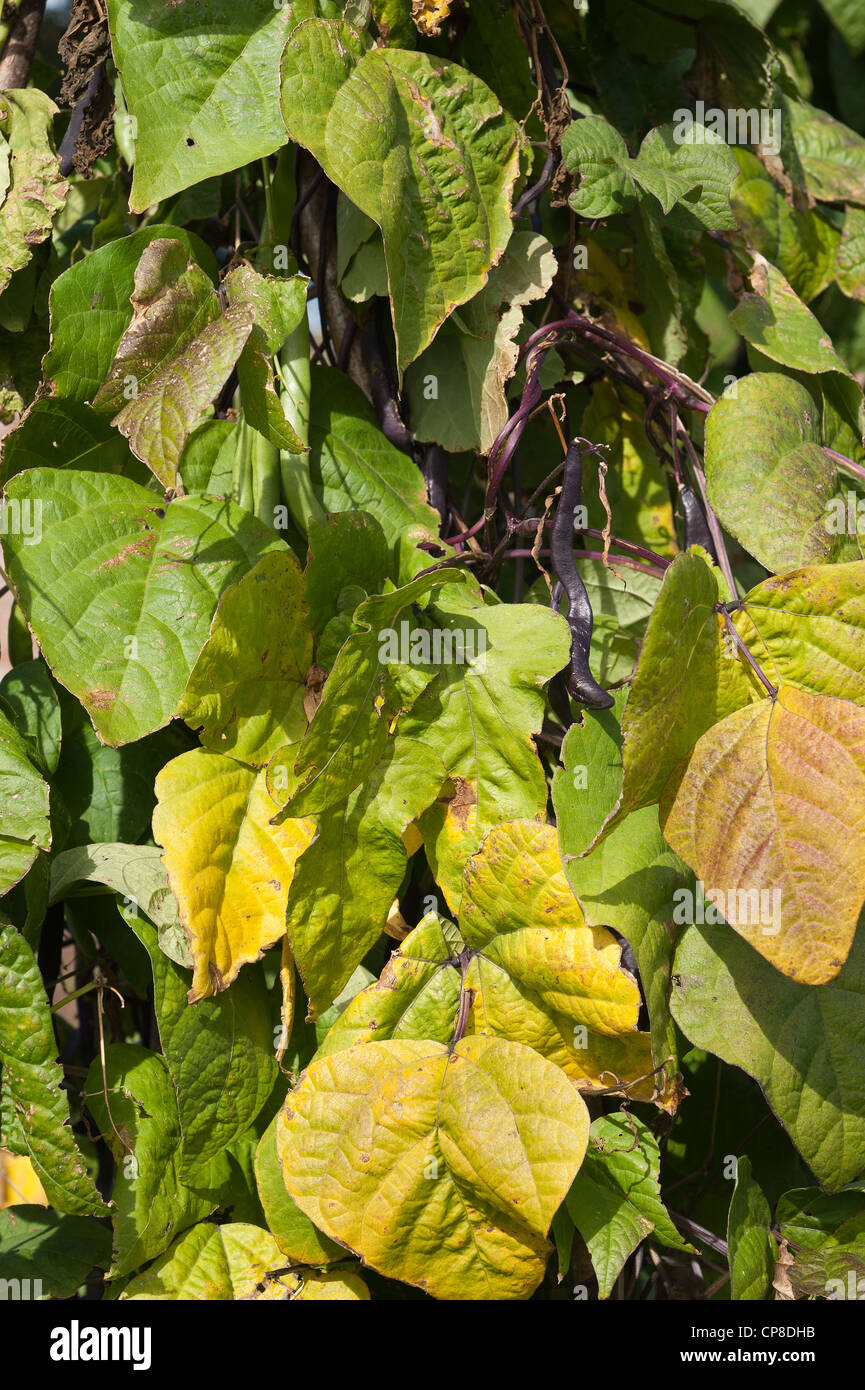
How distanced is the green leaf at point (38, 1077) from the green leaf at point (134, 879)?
80 mm

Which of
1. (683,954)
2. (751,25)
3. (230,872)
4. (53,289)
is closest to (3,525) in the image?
(53,289)

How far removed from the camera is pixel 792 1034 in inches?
29.8

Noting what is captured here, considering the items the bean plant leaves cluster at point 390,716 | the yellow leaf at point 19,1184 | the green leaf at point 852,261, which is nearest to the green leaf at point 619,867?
the bean plant leaves cluster at point 390,716

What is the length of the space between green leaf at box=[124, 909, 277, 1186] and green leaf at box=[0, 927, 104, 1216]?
0.07 metres

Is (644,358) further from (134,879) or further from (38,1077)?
(38,1077)

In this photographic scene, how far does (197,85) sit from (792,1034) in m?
0.83

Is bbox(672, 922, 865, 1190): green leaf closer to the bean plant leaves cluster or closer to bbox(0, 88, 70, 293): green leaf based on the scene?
→ the bean plant leaves cluster

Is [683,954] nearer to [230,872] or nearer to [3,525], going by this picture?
[230,872]

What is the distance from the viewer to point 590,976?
2.31 ft

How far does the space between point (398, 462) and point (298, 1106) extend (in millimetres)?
536

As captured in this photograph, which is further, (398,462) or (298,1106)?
(398,462)

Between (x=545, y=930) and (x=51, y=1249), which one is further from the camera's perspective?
(x=51, y=1249)

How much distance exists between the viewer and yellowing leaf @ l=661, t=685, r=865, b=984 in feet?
2.06

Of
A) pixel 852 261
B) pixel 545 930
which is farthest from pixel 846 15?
pixel 545 930
